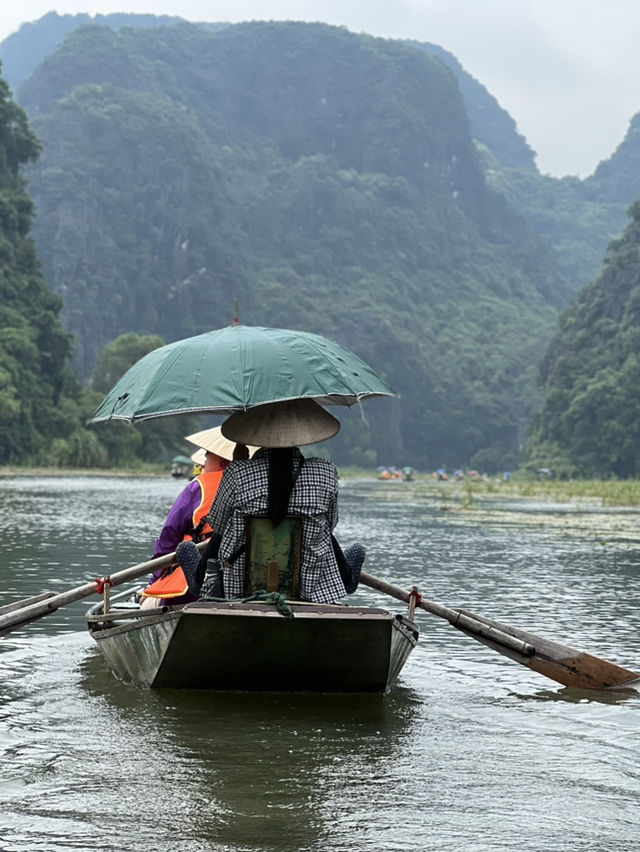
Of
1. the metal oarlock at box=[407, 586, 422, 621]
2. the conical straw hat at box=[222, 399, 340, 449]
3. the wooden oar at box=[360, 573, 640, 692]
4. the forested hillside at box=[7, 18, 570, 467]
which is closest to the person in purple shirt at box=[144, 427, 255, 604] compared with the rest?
the conical straw hat at box=[222, 399, 340, 449]

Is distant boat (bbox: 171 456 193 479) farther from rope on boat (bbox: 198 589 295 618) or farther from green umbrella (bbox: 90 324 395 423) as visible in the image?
rope on boat (bbox: 198 589 295 618)

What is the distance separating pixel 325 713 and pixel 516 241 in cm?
18539

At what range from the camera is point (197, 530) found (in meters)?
7.98

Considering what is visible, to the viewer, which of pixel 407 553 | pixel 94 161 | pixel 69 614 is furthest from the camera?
pixel 94 161

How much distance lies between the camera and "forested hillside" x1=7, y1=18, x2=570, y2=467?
458 ft

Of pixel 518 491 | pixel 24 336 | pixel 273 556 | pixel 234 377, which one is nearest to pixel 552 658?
pixel 273 556

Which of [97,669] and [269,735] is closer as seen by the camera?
[269,735]

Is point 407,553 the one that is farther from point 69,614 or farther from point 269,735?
point 269,735

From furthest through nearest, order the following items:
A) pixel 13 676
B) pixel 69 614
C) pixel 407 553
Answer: pixel 407 553 → pixel 69 614 → pixel 13 676

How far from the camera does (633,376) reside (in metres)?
76.9

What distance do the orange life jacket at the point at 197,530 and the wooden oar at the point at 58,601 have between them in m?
0.08

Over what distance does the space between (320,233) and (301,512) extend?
546 feet

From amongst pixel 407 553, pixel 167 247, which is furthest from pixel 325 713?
pixel 167 247

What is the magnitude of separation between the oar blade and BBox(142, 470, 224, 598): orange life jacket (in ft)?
5.91
